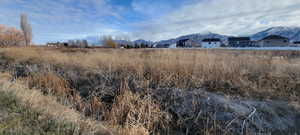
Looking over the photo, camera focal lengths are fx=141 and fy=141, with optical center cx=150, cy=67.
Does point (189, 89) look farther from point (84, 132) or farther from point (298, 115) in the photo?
point (84, 132)

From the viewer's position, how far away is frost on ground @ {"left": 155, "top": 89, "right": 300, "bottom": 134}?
7.75ft

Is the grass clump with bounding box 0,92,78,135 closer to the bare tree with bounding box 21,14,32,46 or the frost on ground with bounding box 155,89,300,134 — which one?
the frost on ground with bounding box 155,89,300,134

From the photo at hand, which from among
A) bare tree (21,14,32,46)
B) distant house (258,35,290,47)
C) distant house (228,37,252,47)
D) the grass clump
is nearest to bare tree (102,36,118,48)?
bare tree (21,14,32,46)

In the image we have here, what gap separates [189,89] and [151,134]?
1.47 meters

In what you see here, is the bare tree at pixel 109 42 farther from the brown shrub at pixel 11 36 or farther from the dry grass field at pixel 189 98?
the dry grass field at pixel 189 98

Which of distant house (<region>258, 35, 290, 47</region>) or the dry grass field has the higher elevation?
distant house (<region>258, 35, 290, 47</region>)

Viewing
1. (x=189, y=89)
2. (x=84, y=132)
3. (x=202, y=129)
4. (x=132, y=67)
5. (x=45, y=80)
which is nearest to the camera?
(x=84, y=132)

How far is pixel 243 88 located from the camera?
3.41 m

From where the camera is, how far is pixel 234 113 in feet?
8.29

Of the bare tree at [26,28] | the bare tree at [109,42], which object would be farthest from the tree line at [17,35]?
the bare tree at [109,42]

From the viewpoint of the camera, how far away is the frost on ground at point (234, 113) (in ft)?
7.75

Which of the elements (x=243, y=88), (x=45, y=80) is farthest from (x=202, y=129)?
(x=45, y=80)

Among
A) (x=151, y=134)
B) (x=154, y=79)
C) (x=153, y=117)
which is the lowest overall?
(x=151, y=134)

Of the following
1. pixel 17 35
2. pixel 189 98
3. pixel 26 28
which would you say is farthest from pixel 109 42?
pixel 189 98
